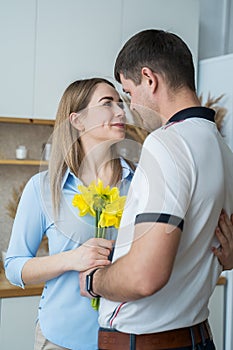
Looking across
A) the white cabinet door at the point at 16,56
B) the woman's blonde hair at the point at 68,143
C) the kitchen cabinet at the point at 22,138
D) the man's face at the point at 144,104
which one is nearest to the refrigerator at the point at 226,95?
the kitchen cabinet at the point at 22,138

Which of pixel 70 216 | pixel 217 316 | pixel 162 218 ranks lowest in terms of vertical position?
pixel 217 316

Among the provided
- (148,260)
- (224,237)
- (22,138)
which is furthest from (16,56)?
(148,260)

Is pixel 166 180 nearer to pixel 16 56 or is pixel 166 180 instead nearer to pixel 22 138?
pixel 16 56

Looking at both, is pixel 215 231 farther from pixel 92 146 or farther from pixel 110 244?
pixel 92 146

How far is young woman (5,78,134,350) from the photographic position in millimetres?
1646

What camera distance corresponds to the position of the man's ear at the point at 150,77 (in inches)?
60.1

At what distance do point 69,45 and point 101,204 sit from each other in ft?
5.46

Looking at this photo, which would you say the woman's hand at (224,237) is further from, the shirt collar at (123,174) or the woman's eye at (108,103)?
the woman's eye at (108,103)

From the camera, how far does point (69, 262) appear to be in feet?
5.73

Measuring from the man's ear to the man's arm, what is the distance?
346mm

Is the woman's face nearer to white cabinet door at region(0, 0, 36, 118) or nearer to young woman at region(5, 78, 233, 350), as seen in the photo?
young woman at region(5, 78, 233, 350)

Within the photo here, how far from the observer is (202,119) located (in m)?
1.51

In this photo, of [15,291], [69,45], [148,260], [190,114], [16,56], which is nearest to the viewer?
[148,260]

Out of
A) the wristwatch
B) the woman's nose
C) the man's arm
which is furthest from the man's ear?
the wristwatch
